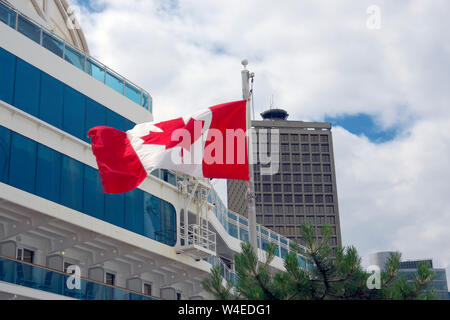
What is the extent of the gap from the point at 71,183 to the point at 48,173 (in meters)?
1.12

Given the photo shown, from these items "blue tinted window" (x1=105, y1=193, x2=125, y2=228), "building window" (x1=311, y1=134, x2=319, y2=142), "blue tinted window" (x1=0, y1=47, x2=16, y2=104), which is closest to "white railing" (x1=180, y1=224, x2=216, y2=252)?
"blue tinted window" (x1=105, y1=193, x2=125, y2=228)

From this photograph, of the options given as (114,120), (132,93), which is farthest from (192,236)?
(132,93)

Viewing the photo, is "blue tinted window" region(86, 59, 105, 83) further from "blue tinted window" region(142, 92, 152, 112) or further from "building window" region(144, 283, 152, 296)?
"building window" region(144, 283, 152, 296)

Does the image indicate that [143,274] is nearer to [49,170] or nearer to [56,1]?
[49,170]

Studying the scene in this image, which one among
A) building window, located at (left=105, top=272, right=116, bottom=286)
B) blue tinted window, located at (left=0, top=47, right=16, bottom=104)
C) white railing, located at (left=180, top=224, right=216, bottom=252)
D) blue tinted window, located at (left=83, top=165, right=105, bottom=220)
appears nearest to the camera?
blue tinted window, located at (left=0, top=47, right=16, bottom=104)

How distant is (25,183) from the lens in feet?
74.7

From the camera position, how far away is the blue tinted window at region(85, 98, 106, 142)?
87.2 ft

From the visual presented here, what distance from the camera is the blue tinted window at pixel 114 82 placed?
2849 centimetres

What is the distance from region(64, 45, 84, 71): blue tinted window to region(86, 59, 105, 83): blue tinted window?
0.32 meters

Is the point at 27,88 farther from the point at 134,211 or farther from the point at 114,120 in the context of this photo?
the point at 134,211

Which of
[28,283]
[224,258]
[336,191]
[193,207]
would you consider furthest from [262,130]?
[28,283]

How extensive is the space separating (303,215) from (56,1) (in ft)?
348

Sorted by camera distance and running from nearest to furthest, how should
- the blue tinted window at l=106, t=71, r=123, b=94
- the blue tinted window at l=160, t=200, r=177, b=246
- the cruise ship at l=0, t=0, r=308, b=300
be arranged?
the cruise ship at l=0, t=0, r=308, b=300, the blue tinted window at l=106, t=71, r=123, b=94, the blue tinted window at l=160, t=200, r=177, b=246

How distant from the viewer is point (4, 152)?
72.7 feet
